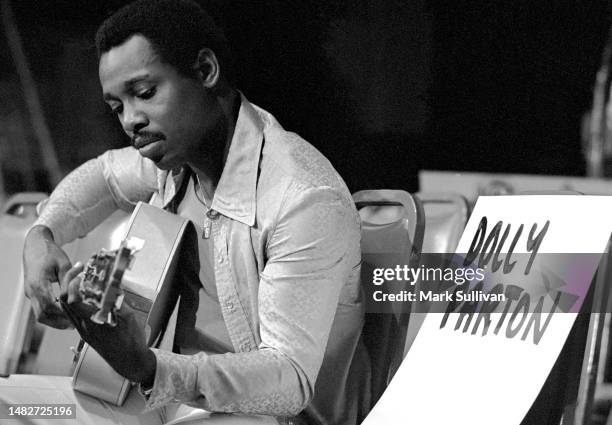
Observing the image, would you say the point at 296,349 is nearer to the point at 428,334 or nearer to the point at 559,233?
the point at 428,334

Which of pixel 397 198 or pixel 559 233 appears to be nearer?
pixel 559 233

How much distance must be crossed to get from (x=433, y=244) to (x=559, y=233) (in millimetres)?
313

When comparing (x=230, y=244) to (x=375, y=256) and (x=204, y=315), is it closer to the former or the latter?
(x=204, y=315)

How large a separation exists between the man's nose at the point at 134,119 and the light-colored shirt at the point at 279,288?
17cm

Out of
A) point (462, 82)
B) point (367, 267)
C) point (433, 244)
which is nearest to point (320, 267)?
point (367, 267)

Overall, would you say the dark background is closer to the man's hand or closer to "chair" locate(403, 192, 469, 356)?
"chair" locate(403, 192, 469, 356)

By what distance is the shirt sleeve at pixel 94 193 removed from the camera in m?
1.96

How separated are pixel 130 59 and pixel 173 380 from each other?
0.58m

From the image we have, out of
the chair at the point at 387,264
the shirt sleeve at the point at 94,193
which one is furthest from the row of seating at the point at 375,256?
the shirt sleeve at the point at 94,193

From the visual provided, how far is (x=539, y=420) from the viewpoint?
1530 millimetres

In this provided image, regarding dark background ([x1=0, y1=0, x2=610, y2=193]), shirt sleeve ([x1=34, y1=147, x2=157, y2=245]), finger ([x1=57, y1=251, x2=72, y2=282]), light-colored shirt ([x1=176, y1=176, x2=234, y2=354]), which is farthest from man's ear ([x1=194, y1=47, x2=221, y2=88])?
dark background ([x1=0, y1=0, x2=610, y2=193])

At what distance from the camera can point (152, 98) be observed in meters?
1.57

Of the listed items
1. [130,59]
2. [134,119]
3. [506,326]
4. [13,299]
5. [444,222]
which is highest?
[130,59]

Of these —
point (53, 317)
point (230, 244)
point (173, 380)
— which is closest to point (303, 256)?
point (230, 244)
